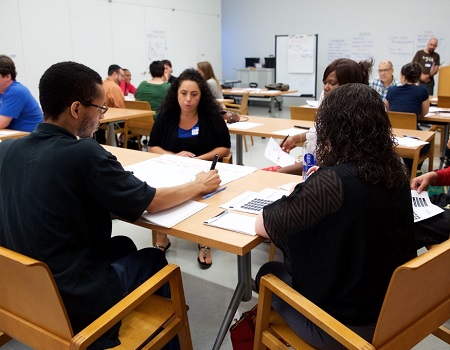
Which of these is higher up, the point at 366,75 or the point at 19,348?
the point at 366,75

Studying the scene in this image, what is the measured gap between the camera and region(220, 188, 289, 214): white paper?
5.19ft

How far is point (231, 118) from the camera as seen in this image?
152 inches

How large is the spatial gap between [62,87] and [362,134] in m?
0.90

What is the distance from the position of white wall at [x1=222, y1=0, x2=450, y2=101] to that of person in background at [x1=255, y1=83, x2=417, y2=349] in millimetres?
7806

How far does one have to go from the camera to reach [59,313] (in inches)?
43.1

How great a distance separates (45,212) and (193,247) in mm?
1747

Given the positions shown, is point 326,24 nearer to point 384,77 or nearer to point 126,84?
point 384,77

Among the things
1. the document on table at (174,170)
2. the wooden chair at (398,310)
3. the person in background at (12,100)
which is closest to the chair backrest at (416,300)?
the wooden chair at (398,310)

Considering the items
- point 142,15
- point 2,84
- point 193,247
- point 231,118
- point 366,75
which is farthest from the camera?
point 142,15

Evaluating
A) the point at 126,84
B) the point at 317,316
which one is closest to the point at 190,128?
the point at 317,316

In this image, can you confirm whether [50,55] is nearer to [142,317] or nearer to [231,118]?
[231,118]

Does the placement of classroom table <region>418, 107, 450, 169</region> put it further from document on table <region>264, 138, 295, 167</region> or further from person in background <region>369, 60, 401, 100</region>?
document on table <region>264, 138, 295, 167</region>

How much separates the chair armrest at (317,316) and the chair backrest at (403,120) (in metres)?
2.71

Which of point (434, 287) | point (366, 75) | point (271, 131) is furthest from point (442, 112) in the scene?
point (434, 287)
